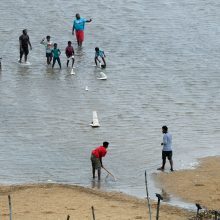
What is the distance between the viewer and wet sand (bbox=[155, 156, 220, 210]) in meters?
22.1

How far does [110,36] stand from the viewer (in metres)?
38.3

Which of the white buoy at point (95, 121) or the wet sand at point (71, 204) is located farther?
the white buoy at point (95, 121)

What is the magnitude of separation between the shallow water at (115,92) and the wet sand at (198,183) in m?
0.48

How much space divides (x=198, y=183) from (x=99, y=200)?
2896 millimetres

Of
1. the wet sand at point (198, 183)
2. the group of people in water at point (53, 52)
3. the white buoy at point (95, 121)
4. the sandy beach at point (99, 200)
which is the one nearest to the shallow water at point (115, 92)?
the white buoy at point (95, 121)

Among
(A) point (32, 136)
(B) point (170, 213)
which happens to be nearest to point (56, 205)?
(B) point (170, 213)

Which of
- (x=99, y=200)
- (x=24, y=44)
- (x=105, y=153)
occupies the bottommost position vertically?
(x=99, y=200)

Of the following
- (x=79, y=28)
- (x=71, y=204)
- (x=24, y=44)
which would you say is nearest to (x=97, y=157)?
(x=71, y=204)

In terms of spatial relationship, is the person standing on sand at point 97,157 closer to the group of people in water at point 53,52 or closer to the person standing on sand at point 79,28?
the group of people in water at point 53,52

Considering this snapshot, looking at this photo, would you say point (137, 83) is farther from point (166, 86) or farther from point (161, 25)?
point (161, 25)

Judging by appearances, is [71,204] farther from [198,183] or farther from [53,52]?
[53,52]

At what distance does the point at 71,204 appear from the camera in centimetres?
2142

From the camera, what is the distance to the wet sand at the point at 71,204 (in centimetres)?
2062

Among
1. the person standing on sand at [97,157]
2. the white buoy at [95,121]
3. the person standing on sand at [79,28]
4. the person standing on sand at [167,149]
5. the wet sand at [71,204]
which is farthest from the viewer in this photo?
the person standing on sand at [79,28]
